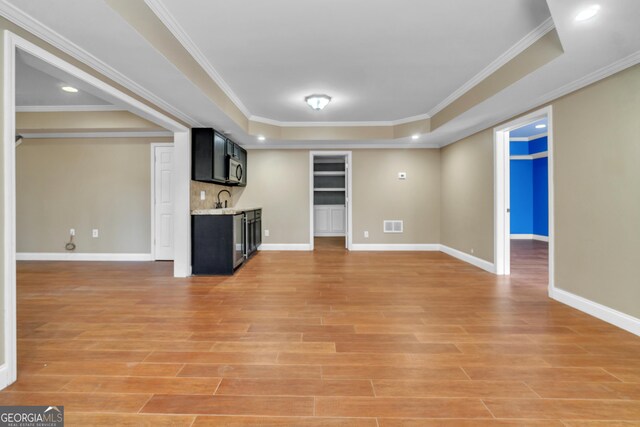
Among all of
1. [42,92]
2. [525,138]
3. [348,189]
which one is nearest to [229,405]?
[42,92]

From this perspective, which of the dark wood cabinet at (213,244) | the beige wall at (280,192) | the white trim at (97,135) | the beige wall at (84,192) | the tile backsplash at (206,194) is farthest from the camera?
the beige wall at (280,192)

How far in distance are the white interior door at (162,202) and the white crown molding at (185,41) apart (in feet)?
7.03

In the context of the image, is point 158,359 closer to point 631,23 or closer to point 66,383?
point 66,383

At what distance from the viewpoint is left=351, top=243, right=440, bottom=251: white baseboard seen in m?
6.67

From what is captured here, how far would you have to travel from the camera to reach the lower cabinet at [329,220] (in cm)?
926

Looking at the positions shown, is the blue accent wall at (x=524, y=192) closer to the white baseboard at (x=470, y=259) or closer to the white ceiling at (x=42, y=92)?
the white baseboard at (x=470, y=259)

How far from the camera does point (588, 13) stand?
1.91 metres

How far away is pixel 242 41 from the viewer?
2.79 m

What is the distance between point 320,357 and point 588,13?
8.84 ft

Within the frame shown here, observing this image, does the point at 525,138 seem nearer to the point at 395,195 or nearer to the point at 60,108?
the point at 395,195

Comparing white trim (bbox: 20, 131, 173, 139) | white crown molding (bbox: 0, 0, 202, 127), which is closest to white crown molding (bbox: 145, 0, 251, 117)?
white crown molding (bbox: 0, 0, 202, 127)

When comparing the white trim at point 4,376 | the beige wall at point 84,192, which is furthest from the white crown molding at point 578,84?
the beige wall at point 84,192

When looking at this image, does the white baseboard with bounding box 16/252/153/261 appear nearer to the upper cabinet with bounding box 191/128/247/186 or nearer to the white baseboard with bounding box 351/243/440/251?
the upper cabinet with bounding box 191/128/247/186

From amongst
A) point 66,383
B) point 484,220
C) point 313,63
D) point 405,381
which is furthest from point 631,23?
point 66,383
